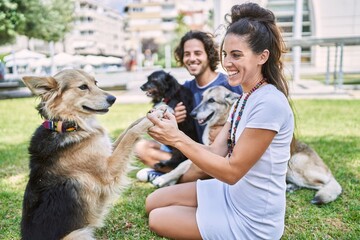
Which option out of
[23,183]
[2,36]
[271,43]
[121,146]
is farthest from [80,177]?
[2,36]

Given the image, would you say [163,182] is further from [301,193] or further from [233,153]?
[233,153]

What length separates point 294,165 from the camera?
3725mm

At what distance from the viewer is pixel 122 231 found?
2.96 m

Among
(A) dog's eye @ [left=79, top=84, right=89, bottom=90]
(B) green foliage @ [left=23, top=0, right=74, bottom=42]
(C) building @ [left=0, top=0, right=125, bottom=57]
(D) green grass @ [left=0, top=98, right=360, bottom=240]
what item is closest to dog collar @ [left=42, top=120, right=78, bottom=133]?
(A) dog's eye @ [left=79, top=84, right=89, bottom=90]

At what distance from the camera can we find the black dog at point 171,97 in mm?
4266

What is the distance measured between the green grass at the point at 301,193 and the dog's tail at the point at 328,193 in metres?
0.06

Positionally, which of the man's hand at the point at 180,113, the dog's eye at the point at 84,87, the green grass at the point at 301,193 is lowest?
the green grass at the point at 301,193

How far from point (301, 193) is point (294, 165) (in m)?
0.32

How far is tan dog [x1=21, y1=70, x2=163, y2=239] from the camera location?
2316mm

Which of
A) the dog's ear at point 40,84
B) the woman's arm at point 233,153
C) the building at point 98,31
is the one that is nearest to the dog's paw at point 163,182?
the dog's ear at point 40,84

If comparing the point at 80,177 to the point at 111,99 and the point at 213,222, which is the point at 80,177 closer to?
the point at 111,99

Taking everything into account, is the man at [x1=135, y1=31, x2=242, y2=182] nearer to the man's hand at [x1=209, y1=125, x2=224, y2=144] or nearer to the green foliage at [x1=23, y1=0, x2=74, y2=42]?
the man's hand at [x1=209, y1=125, x2=224, y2=144]

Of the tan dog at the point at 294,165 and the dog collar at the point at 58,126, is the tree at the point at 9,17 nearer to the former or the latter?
the tan dog at the point at 294,165

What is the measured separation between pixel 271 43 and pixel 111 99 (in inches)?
62.8
